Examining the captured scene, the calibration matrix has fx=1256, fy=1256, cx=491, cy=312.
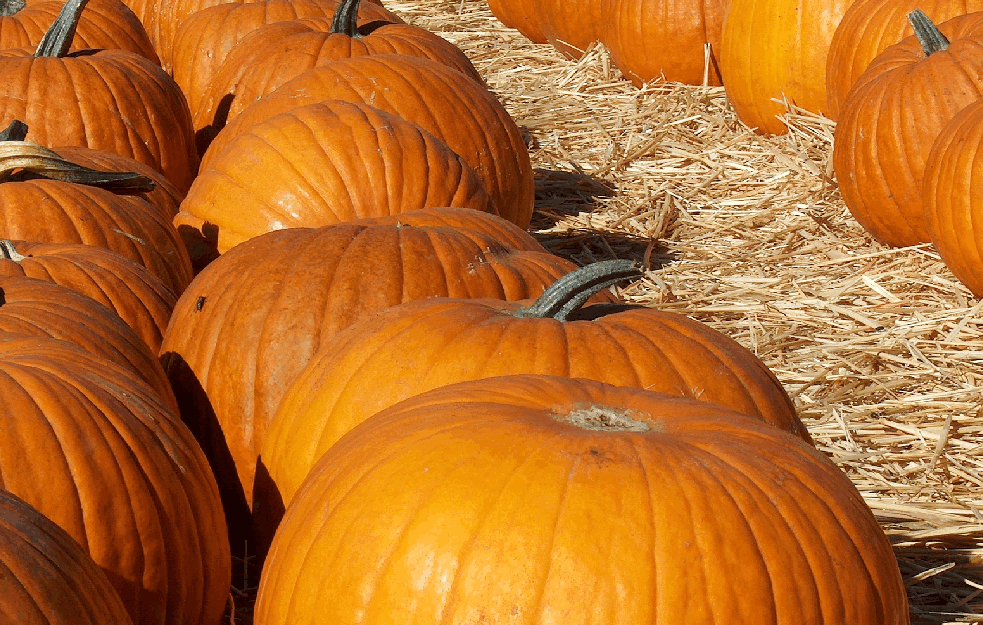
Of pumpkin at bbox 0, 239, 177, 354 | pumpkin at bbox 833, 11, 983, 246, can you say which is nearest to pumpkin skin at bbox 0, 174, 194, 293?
pumpkin at bbox 0, 239, 177, 354

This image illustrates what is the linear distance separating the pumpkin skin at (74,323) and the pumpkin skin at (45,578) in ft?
3.44

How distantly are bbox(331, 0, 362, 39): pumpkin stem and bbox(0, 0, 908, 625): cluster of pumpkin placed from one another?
4.98ft

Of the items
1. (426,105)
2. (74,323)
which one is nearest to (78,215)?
(74,323)

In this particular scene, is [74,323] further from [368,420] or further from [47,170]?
[47,170]

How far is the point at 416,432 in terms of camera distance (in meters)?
2.04

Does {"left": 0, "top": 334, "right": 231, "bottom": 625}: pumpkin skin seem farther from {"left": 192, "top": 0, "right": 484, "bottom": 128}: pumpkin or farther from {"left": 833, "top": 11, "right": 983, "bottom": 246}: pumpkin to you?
{"left": 833, "top": 11, "right": 983, "bottom": 246}: pumpkin

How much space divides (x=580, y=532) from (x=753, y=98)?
5831mm

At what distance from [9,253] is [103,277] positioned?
0.28 m

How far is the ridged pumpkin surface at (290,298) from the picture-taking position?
3.17 metres

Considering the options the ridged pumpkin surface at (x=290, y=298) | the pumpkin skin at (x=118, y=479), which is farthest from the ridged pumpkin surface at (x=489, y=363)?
the ridged pumpkin surface at (x=290, y=298)

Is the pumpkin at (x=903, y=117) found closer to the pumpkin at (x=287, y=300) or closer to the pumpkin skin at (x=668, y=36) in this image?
the pumpkin skin at (x=668, y=36)

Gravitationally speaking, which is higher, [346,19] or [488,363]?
[346,19]

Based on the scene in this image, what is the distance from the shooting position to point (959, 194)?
4848mm

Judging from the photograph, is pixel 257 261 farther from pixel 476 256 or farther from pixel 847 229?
pixel 847 229
